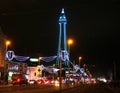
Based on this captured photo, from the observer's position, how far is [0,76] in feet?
319

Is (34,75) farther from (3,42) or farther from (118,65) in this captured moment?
(118,65)

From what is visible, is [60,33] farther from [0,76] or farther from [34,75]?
[0,76]

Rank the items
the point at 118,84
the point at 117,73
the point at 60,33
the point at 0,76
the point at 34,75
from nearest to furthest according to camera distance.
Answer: the point at 118,84
the point at 117,73
the point at 0,76
the point at 34,75
the point at 60,33

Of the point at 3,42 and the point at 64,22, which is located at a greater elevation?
the point at 64,22

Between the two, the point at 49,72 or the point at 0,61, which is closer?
the point at 0,61

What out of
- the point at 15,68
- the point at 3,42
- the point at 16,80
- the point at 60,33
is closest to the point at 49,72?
the point at 60,33

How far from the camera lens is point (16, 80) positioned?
7025 centimetres

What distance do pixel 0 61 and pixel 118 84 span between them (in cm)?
3855

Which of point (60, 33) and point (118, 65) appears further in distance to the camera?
point (60, 33)

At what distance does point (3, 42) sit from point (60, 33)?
94.9 metres

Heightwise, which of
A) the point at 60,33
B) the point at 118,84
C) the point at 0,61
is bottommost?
the point at 118,84

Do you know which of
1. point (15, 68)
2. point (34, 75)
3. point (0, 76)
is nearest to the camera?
point (0, 76)

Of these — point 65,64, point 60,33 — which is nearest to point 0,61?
Result: point 65,64

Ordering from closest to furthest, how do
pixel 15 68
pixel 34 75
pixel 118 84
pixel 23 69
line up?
pixel 118 84 → pixel 15 68 → pixel 23 69 → pixel 34 75
